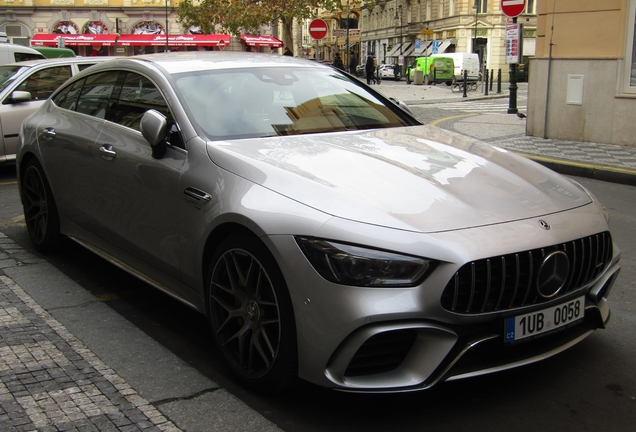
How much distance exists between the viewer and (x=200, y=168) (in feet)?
12.3

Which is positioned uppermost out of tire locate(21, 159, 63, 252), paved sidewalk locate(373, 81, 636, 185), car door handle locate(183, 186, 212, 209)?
car door handle locate(183, 186, 212, 209)

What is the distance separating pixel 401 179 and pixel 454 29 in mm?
66203

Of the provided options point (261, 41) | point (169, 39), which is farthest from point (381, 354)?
point (169, 39)

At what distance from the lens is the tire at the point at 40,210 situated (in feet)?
18.3

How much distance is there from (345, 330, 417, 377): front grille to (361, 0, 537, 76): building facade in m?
58.5

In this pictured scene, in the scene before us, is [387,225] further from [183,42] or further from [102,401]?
[183,42]

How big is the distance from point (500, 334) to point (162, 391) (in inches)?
59.2

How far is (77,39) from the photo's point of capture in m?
60.0

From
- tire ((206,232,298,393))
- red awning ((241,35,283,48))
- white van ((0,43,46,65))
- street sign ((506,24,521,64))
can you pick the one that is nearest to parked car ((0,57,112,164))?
white van ((0,43,46,65))

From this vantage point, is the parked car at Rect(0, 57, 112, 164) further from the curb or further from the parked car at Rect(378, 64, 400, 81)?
the parked car at Rect(378, 64, 400, 81)

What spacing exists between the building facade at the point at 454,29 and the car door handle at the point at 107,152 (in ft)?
187

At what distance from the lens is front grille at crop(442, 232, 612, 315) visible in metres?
2.89

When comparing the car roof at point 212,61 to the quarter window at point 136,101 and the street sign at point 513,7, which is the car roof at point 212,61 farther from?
the street sign at point 513,7

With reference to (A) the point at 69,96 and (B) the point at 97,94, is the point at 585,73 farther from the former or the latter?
(B) the point at 97,94
